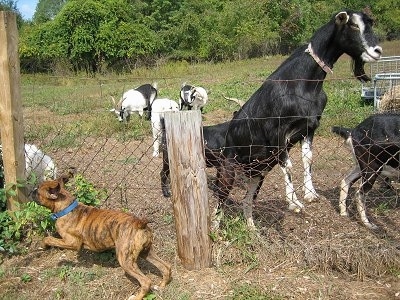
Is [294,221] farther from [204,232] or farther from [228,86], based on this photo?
[228,86]

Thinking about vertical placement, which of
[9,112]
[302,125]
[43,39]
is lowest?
[302,125]

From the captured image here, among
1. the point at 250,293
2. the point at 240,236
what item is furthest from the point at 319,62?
the point at 250,293

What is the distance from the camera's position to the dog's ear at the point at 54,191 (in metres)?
3.65

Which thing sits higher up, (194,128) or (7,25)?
(7,25)

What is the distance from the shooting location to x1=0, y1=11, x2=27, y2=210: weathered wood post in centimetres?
396

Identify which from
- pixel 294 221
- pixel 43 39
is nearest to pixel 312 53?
pixel 294 221

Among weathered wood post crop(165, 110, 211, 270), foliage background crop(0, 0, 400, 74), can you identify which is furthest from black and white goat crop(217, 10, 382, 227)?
foliage background crop(0, 0, 400, 74)

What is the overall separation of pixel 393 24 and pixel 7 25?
41.6 m

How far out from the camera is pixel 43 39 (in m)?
29.6

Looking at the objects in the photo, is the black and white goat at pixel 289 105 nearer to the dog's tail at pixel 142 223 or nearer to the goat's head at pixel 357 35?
the goat's head at pixel 357 35

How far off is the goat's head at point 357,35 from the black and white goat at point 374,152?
2.15ft

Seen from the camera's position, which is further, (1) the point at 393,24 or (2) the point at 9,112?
(1) the point at 393,24

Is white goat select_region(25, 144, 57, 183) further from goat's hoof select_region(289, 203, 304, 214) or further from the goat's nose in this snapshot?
the goat's nose

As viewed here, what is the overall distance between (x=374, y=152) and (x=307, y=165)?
2.13ft
